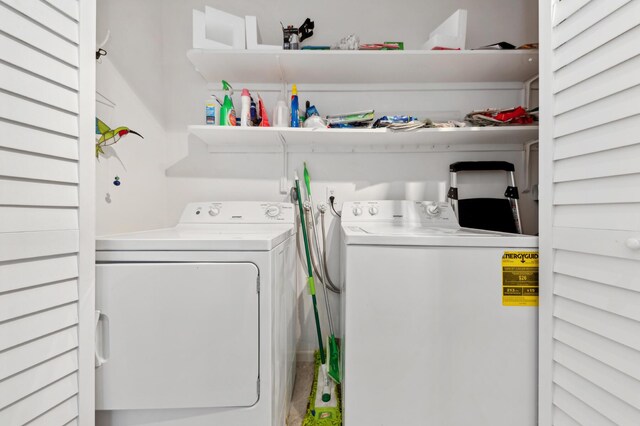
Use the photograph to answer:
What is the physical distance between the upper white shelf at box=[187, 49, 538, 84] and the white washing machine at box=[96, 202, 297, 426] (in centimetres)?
122

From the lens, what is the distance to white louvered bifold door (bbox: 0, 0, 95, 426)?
76 cm

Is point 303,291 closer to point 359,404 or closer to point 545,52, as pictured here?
point 359,404

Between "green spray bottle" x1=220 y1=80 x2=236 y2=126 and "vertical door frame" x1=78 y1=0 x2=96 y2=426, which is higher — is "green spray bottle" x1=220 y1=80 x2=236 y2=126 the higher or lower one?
the higher one

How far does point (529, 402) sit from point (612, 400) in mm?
320

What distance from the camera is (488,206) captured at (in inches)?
77.4

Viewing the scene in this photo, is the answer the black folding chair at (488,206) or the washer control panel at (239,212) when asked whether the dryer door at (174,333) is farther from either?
the black folding chair at (488,206)

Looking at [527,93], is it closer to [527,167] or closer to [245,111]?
[527,167]

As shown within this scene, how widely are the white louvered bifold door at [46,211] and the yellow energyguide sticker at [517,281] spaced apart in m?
1.47

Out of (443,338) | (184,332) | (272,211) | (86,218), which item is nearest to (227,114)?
(272,211)

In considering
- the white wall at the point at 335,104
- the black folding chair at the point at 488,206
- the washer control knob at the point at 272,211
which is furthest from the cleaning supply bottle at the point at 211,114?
the black folding chair at the point at 488,206

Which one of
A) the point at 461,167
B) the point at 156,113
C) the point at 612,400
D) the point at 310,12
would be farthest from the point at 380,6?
the point at 612,400

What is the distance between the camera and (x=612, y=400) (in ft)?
2.81

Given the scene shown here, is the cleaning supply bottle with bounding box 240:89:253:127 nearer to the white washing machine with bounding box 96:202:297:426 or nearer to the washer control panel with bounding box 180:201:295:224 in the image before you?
the washer control panel with bounding box 180:201:295:224

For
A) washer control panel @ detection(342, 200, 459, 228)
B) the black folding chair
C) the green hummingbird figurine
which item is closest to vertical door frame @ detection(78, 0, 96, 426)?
the green hummingbird figurine
